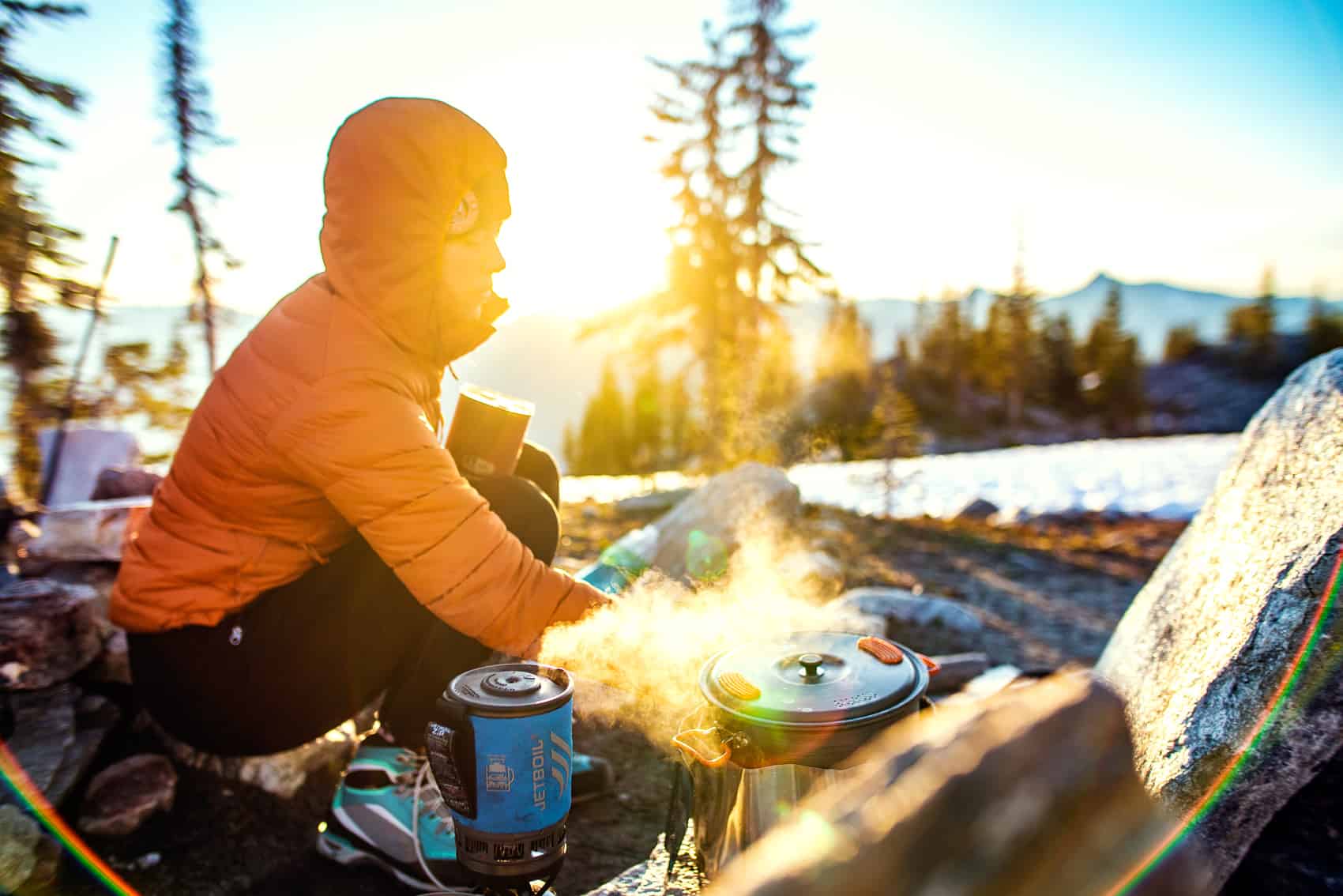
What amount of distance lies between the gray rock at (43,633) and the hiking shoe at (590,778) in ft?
→ 6.61

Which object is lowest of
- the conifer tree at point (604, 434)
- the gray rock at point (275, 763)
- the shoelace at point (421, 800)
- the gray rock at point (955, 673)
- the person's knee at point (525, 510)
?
the conifer tree at point (604, 434)

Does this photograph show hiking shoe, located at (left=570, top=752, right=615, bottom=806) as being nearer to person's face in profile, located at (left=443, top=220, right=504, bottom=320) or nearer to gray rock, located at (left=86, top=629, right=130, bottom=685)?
person's face in profile, located at (left=443, top=220, right=504, bottom=320)

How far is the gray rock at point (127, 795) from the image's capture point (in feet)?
8.28

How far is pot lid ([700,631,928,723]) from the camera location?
1681 mm

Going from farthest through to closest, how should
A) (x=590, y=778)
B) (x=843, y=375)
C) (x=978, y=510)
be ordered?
(x=843, y=375), (x=978, y=510), (x=590, y=778)

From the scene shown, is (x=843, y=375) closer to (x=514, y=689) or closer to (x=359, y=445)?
(x=359, y=445)

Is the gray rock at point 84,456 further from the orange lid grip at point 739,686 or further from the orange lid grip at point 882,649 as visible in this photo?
the orange lid grip at point 882,649

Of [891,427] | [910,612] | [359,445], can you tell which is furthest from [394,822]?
[891,427]

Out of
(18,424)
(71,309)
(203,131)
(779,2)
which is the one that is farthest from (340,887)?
(779,2)

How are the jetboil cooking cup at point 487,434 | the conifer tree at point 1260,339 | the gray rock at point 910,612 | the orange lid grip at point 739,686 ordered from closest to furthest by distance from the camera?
the orange lid grip at point 739,686
the jetboil cooking cup at point 487,434
the gray rock at point 910,612
the conifer tree at point 1260,339

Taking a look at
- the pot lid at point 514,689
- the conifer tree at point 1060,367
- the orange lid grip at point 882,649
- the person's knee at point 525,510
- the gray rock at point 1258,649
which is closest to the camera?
the gray rock at point 1258,649

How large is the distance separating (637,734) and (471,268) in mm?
2164

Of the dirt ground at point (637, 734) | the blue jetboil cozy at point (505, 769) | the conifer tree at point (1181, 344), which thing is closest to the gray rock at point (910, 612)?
the dirt ground at point (637, 734)

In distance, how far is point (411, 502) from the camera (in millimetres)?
1918
